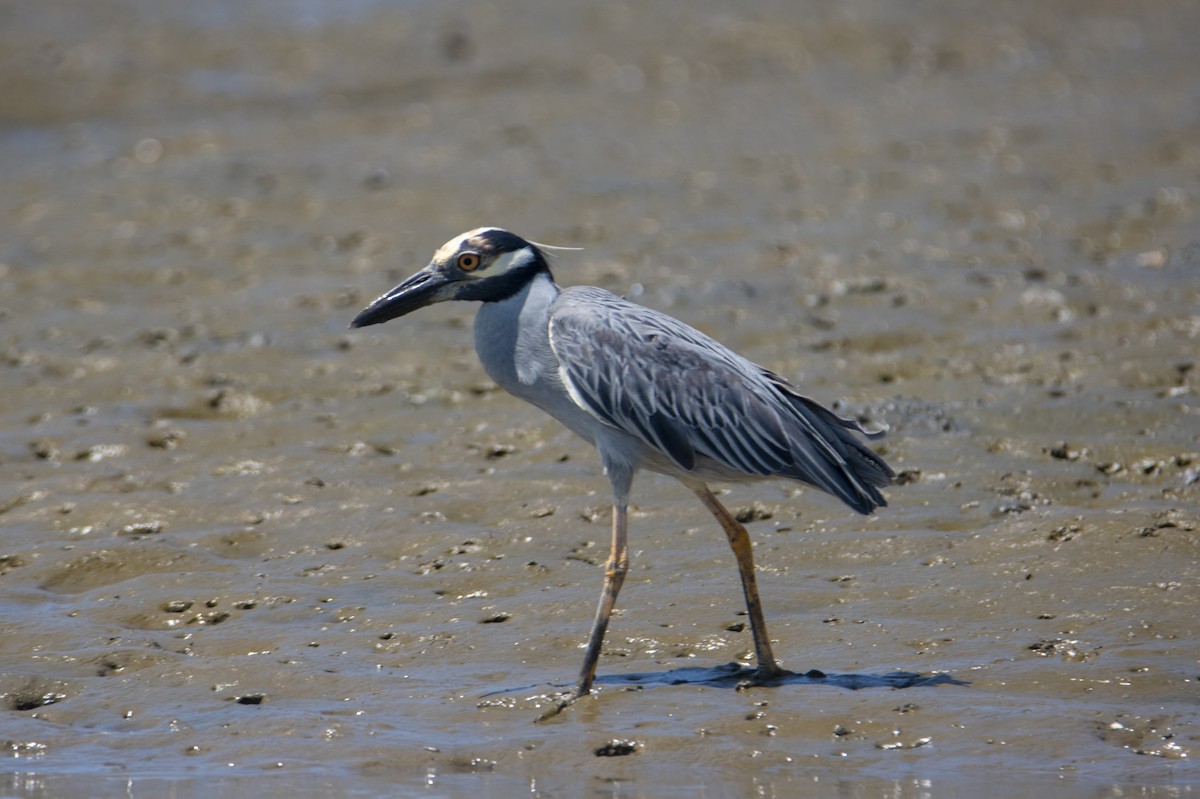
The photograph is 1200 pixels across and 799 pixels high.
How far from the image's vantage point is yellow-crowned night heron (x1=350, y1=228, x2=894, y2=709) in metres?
6.00

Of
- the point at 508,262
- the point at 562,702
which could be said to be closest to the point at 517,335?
the point at 508,262

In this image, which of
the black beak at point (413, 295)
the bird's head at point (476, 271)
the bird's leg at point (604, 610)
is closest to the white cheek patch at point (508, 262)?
the bird's head at point (476, 271)

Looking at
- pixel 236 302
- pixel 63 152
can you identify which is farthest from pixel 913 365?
pixel 63 152

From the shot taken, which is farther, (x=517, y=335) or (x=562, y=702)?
(x=517, y=335)

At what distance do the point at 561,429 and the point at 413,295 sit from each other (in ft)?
7.33

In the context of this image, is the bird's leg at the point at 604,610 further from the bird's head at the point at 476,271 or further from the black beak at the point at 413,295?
the black beak at the point at 413,295

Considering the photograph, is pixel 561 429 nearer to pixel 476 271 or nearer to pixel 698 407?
pixel 476 271

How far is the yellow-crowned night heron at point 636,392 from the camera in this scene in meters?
6.00

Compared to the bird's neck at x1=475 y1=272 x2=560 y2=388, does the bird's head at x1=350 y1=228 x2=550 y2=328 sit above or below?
above

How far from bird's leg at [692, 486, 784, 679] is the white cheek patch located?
114 cm

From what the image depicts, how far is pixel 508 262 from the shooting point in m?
Result: 6.28

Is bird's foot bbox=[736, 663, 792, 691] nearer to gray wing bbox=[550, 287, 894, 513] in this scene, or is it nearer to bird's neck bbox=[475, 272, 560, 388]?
Answer: gray wing bbox=[550, 287, 894, 513]

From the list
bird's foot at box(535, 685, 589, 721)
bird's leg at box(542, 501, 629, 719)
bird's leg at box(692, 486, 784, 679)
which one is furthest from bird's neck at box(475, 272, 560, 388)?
bird's foot at box(535, 685, 589, 721)

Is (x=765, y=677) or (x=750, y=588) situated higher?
(x=750, y=588)
